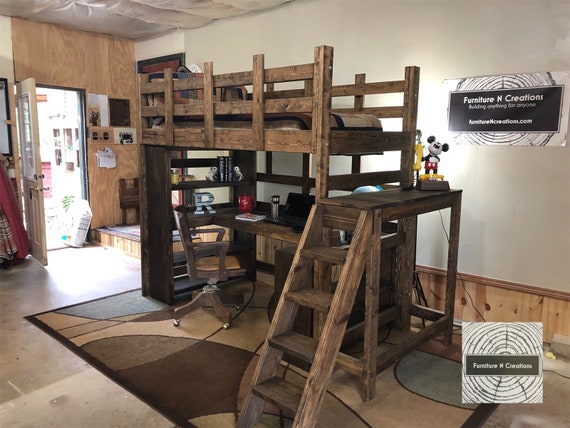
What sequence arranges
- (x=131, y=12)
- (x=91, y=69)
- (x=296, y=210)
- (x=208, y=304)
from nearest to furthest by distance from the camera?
(x=208, y=304) → (x=296, y=210) → (x=131, y=12) → (x=91, y=69)

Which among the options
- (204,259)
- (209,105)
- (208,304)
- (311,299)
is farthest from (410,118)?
(208,304)

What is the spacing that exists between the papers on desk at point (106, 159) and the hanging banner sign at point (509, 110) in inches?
185

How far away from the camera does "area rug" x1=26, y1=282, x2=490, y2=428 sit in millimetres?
2510

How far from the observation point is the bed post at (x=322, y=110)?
8.46ft

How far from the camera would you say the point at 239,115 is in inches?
129

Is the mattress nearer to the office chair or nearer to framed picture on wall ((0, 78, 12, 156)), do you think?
the office chair

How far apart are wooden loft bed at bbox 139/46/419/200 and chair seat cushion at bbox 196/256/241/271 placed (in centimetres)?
93

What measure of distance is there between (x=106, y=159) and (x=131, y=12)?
229cm

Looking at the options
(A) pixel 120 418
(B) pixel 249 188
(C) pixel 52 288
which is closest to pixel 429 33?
(B) pixel 249 188

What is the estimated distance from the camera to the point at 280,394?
2.26 m

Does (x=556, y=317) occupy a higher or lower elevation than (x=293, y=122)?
lower

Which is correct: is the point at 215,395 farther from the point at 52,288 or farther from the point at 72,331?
the point at 52,288

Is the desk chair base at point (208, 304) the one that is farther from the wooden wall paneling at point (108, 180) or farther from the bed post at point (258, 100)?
the wooden wall paneling at point (108, 180)

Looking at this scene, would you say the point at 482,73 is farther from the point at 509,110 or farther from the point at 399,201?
the point at 399,201
